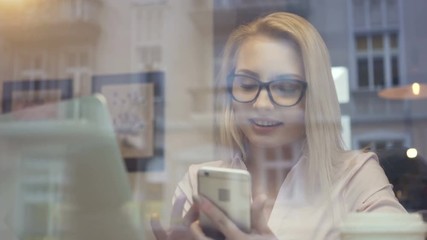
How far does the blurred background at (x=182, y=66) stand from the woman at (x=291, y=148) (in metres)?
0.03

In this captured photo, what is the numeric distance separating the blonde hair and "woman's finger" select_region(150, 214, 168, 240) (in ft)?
0.74

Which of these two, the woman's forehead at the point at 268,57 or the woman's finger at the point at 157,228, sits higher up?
the woman's forehead at the point at 268,57

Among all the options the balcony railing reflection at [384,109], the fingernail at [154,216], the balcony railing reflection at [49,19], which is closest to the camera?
the balcony railing reflection at [384,109]

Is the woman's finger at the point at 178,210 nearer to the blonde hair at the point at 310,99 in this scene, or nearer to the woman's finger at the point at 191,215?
the woman's finger at the point at 191,215

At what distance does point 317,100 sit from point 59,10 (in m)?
0.72

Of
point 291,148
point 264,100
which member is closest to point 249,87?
point 264,100

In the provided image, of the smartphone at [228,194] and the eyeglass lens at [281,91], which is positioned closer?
the smartphone at [228,194]

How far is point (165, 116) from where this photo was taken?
1.99m

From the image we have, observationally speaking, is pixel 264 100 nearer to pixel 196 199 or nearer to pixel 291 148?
pixel 291 148

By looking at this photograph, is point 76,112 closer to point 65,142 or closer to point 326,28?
point 65,142

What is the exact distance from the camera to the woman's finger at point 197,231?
1555mm

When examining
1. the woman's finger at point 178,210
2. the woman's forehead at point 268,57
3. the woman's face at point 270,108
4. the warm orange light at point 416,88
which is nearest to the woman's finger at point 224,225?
the woman's finger at point 178,210

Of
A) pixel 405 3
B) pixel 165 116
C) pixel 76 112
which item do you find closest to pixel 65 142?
pixel 76 112

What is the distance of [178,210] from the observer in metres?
1.65
